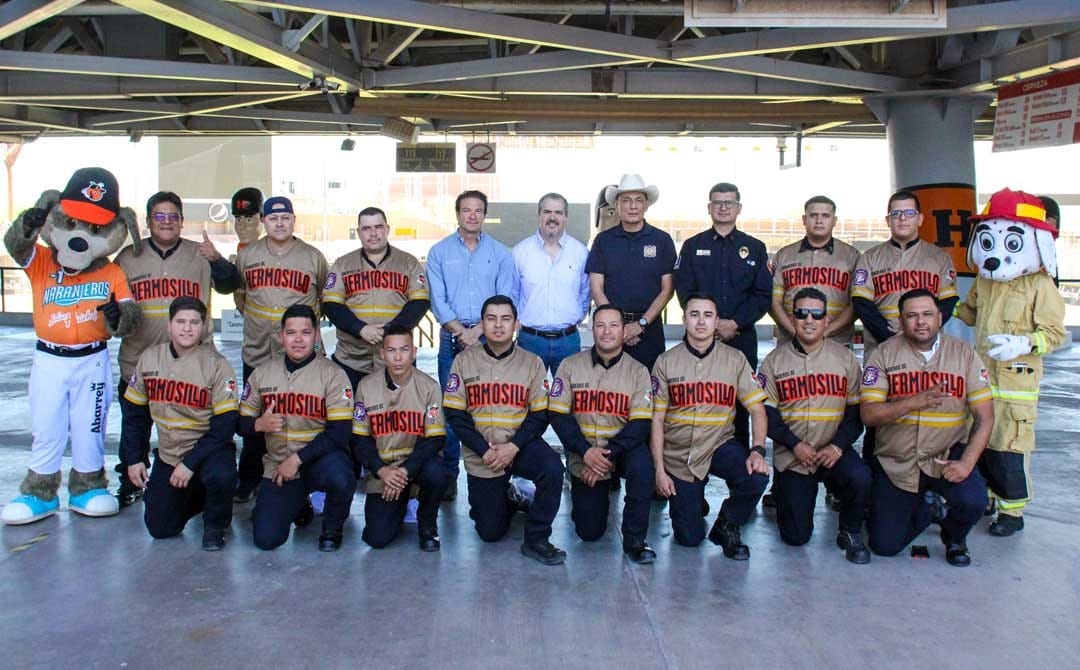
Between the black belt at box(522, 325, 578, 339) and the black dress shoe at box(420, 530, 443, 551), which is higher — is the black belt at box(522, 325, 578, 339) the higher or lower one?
the higher one

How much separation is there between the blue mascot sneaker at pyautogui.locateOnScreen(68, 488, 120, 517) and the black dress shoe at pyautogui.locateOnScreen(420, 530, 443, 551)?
5.38 feet

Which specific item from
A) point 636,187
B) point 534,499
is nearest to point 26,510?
point 534,499

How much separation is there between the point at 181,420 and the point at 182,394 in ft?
0.43

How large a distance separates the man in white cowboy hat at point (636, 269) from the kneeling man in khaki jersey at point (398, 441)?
1.23 m

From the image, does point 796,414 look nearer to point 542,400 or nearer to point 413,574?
point 542,400

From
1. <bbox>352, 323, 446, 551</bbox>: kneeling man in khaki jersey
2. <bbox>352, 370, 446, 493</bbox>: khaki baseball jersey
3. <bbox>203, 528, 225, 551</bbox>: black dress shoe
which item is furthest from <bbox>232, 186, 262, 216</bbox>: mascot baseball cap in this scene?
<bbox>203, 528, 225, 551</bbox>: black dress shoe

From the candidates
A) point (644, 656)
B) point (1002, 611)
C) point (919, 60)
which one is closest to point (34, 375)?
point (644, 656)

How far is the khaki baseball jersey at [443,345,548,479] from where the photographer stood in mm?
4512

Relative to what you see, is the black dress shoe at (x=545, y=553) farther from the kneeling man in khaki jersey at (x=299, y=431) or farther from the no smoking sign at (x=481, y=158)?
the no smoking sign at (x=481, y=158)

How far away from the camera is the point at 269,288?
5.14 metres

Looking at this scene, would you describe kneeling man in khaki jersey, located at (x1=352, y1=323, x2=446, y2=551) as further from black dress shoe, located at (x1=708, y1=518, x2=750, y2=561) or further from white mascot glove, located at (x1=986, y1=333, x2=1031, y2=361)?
white mascot glove, located at (x1=986, y1=333, x2=1031, y2=361)

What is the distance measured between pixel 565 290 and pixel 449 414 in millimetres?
1149

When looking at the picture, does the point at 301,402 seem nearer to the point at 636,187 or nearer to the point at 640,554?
the point at 640,554

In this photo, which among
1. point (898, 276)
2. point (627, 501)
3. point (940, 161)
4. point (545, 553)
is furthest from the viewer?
point (940, 161)
